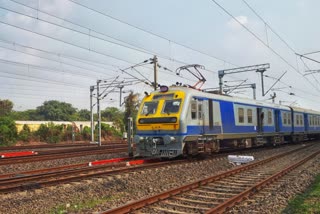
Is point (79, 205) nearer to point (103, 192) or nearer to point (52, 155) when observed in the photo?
point (103, 192)

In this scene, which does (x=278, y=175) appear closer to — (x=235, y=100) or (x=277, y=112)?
(x=235, y=100)

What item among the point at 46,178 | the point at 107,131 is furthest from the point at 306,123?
the point at 46,178

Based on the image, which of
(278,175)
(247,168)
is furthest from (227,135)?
(278,175)

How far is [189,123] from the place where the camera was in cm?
1542

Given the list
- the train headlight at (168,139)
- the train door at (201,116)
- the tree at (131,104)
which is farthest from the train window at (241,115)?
the tree at (131,104)

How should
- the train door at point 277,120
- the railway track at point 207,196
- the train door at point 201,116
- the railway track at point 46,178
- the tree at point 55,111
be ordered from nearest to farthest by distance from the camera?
1. the railway track at point 207,196
2. the railway track at point 46,178
3. the train door at point 201,116
4. the train door at point 277,120
5. the tree at point 55,111

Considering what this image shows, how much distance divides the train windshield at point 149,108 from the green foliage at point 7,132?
2577 cm

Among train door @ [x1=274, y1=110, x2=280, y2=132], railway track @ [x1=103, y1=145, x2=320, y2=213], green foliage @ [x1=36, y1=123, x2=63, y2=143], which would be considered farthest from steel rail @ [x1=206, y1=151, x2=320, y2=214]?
green foliage @ [x1=36, y1=123, x2=63, y2=143]

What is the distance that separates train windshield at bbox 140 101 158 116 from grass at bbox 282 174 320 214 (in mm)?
8160

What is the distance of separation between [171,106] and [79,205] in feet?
27.4

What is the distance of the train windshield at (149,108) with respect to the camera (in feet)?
53.2

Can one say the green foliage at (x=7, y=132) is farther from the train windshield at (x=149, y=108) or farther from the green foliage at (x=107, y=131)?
the train windshield at (x=149, y=108)

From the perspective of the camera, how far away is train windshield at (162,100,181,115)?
1545cm

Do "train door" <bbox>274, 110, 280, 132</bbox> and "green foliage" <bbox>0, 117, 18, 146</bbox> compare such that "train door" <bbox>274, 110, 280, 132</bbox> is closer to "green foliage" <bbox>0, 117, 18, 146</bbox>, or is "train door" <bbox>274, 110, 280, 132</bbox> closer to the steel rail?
the steel rail
